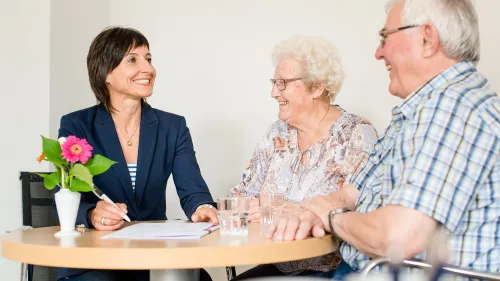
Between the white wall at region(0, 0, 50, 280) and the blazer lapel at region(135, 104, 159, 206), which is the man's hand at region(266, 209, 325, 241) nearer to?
the blazer lapel at region(135, 104, 159, 206)

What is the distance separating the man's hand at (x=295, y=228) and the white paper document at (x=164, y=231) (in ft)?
0.74

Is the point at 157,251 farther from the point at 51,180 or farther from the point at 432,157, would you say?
the point at 432,157

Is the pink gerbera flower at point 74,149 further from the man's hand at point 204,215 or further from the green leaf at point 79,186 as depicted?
the man's hand at point 204,215

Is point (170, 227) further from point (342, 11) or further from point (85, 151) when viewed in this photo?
point (342, 11)

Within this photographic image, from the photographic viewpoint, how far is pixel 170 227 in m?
2.07

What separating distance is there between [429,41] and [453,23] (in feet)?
0.26

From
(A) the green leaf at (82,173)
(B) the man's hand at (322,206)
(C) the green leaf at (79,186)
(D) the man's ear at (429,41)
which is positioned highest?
(D) the man's ear at (429,41)

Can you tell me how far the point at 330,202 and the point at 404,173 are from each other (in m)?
0.53

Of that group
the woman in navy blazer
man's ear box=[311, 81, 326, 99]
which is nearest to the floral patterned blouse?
man's ear box=[311, 81, 326, 99]

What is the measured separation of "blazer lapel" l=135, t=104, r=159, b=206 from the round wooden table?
0.73 meters

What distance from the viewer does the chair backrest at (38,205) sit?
275 cm

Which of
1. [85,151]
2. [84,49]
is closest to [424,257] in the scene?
[85,151]

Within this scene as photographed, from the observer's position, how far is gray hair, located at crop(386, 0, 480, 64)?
175 cm

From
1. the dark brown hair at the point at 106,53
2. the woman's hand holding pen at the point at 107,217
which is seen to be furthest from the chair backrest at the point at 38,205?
the woman's hand holding pen at the point at 107,217
